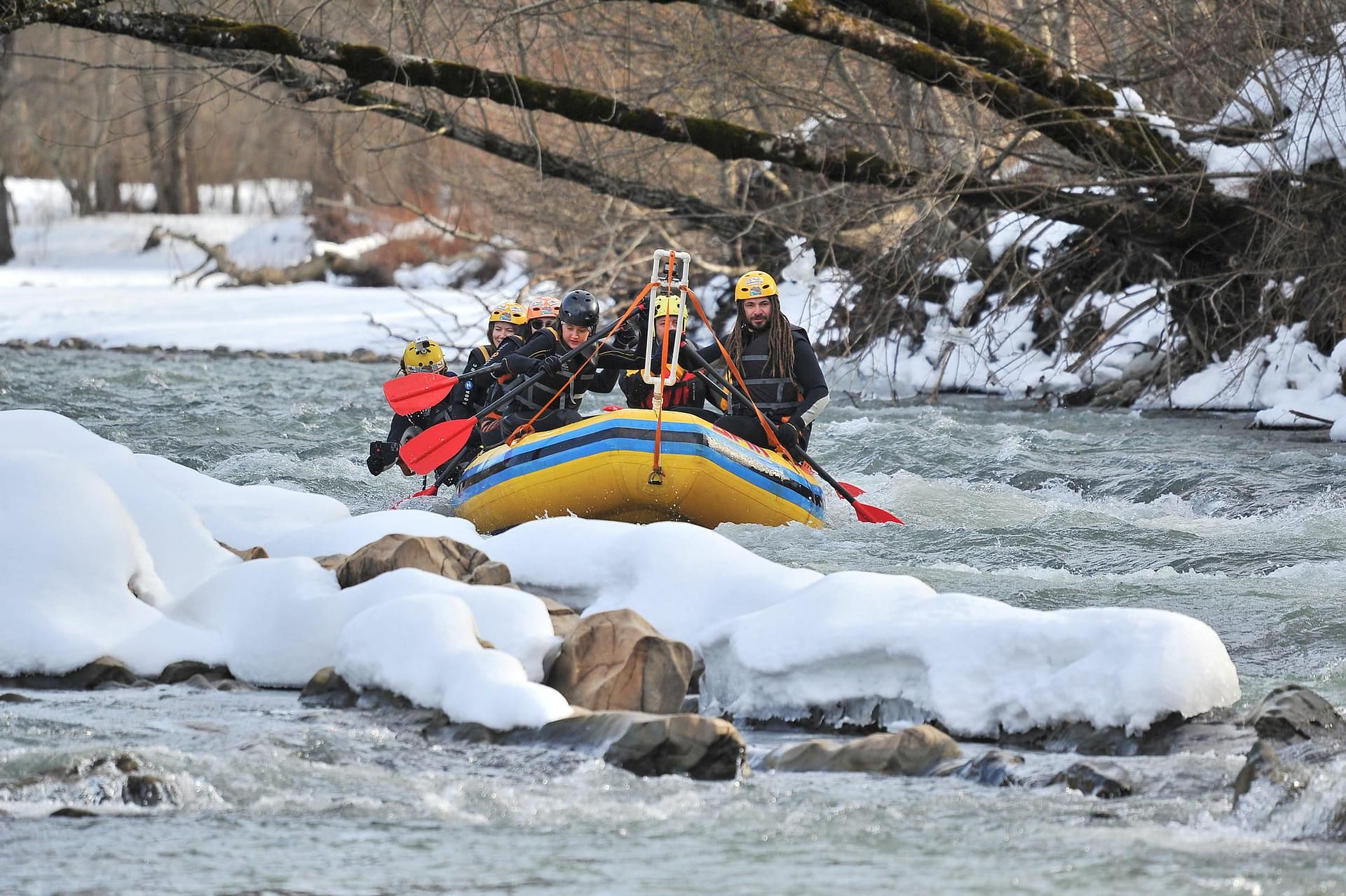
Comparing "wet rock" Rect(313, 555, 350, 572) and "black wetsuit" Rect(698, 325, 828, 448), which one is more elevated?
"black wetsuit" Rect(698, 325, 828, 448)

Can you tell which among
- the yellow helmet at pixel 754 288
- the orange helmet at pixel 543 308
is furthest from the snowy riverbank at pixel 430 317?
the yellow helmet at pixel 754 288

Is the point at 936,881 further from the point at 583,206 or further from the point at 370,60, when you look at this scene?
the point at 583,206

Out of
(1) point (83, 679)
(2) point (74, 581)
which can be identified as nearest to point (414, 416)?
(2) point (74, 581)

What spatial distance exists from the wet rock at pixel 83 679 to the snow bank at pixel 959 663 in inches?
71.9

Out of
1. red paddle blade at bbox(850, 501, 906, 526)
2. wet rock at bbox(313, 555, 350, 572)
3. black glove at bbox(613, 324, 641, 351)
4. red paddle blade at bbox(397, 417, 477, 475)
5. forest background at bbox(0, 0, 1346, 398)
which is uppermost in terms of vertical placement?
forest background at bbox(0, 0, 1346, 398)

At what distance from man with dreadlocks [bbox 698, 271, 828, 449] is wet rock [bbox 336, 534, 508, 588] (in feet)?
11.5

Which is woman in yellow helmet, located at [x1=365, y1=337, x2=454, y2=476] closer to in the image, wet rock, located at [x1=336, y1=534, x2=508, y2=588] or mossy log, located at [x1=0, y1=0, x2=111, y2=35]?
mossy log, located at [x1=0, y1=0, x2=111, y2=35]

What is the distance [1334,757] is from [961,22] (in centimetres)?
835

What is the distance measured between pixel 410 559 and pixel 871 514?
384 cm

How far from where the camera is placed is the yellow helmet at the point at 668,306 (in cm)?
826

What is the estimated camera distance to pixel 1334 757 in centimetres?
420

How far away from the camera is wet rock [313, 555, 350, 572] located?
5754mm

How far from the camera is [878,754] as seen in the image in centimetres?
436

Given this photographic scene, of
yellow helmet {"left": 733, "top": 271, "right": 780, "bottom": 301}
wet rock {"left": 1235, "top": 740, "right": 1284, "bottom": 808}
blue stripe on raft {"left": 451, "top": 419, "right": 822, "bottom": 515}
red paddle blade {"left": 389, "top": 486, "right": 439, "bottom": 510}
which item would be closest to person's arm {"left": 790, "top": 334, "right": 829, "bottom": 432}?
yellow helmet {"left": 733, "top": 271, "right": 780, "bottom": 301}
